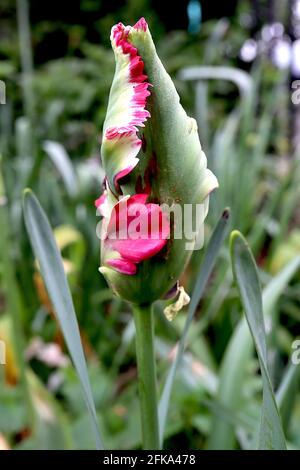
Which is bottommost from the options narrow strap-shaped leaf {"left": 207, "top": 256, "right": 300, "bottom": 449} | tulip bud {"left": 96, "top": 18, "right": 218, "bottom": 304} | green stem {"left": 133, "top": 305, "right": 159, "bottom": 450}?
narrow strap-shaped leaf {"left": 207, "top": 256, "right": 300, "bottom": 449}

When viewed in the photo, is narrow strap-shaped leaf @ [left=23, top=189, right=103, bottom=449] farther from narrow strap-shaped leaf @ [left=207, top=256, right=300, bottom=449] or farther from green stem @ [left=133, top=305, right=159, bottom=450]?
narrow strap-shaped leaf @ [left=207, top=256, right=300, bottom=449]

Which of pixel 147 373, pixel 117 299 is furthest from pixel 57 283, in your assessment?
pixel 117 299

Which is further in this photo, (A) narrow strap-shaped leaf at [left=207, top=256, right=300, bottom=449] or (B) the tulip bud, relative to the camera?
(A) narrow strap-shaped leaf at [left=207, top=256, right=300, bottom=449]

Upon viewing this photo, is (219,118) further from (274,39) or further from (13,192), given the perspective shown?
(13,192)

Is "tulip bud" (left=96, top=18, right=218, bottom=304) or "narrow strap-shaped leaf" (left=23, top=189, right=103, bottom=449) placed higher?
"tulip bud" (left=96, top=18, right=218, bottom=304)

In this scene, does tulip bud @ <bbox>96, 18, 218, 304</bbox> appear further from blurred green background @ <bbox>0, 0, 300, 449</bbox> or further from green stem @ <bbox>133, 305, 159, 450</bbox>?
blurred green background @ <bbox>0, 0, 300, 449</bbox>

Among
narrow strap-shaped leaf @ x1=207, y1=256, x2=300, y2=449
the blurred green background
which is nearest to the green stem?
the blurred green background

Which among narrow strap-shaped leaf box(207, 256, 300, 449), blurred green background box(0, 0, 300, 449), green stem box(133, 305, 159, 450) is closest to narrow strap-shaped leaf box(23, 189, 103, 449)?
green stem box(133, 305, 159, 450)
